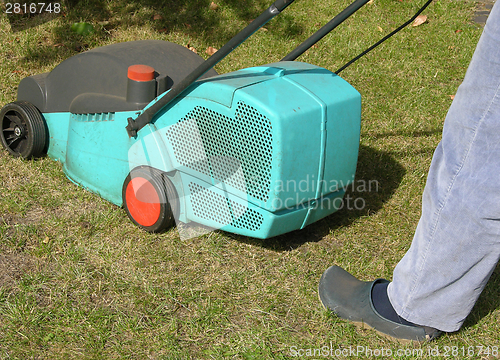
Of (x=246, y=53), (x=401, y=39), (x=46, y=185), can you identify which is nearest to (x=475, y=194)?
(x=46, y=185)

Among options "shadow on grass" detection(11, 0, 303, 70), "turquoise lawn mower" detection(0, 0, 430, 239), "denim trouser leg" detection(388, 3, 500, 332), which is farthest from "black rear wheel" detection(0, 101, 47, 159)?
"denim trouser leg" detection(388, 3, 500, 332)

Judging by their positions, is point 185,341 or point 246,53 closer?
point 185,341

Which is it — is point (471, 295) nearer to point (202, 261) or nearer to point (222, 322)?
point (222, 322)

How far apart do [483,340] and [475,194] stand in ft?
2.41

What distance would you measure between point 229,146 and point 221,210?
0.28 m

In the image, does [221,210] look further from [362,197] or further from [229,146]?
[362,197]

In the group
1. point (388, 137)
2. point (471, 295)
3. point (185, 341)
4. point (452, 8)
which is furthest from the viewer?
point (452, 8)

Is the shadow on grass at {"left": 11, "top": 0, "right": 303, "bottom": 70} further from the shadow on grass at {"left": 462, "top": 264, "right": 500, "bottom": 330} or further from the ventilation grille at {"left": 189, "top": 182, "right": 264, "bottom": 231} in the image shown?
the shadow on grass at {"left": 462, "top": 264, "right": 500, "bottom": 330}

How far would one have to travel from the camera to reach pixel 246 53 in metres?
4.00

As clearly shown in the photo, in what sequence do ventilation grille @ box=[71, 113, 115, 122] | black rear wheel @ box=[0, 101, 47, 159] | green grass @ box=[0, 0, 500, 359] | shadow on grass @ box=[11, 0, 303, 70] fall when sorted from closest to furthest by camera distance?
green grass @ box=[0, 0, 500, 359] → ventilation grille @ box=[71, 113, 115, 122] → black rear wheel @ box=[0, 101, 47, 159] → shadow on grass @ box=[11, 0, 303, 70]

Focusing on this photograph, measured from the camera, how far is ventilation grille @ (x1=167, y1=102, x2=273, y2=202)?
71.9 inches

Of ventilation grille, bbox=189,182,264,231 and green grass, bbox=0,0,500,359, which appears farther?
ventilation grille, bbox=189,182,264,231

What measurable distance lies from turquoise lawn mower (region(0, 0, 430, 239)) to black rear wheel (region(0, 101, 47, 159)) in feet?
0.49

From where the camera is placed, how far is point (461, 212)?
4.91 feet
